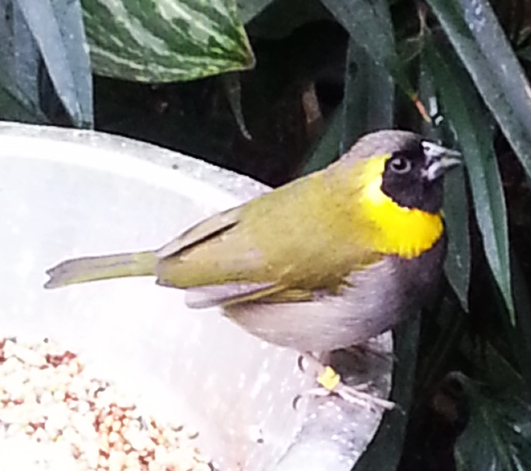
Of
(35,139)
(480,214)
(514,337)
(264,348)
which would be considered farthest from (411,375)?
(35,139)

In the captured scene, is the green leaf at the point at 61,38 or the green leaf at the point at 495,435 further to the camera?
the green leaf at the point at 495,435

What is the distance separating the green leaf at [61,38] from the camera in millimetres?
1290

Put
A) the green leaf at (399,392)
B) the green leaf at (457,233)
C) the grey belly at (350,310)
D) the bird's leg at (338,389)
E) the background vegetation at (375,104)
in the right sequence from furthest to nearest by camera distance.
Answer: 1. the green leaf at (399,392)
2. the green leaf at (457,233)
3. the background vegetation at (375,104)
4. the grey belly at (350,310)
5. the bird's leg at (338,389)

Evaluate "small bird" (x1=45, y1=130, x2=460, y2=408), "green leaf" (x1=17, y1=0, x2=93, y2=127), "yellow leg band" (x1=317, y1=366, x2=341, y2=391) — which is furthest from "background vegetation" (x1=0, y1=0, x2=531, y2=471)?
"yellow leg band" (x1=317, y1=366, x2=341, y2=391)

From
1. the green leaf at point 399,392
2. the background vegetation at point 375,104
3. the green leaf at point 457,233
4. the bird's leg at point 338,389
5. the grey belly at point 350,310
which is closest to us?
the bird's leg at point 338,389

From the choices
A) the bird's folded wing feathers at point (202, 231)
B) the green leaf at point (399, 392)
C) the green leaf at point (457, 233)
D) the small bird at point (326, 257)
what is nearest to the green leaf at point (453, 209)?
the green leaf at point (457, 233)

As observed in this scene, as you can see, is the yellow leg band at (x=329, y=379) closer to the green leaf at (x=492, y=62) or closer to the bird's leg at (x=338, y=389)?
the bird's leg at (x=338, y=389)

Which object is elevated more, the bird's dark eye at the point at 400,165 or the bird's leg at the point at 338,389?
the bird's dark eye at the point at 400,165

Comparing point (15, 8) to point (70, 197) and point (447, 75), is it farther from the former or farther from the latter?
point (447, 75)

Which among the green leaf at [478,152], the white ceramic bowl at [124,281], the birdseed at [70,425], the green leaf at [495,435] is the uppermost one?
the green leaf at [478,152]

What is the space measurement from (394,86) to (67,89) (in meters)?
0.46

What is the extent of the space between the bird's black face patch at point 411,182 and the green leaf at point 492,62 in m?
0.11

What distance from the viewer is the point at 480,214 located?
1458mm

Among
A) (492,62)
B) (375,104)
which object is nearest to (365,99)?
(375,104)
